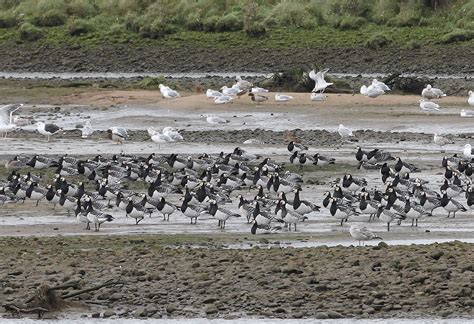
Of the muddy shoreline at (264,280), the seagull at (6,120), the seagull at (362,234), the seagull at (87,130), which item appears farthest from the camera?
the seagull at (87,130)

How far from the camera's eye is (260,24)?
46.7 m

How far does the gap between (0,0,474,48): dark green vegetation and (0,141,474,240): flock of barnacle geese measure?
57.7ft

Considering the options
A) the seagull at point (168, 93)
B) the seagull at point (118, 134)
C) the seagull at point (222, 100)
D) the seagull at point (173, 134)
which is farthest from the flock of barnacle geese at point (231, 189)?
the seagull at point (168, 93)

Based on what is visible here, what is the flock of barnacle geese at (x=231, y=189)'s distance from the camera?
70.7 ft

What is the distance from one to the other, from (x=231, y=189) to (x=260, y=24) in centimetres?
2240

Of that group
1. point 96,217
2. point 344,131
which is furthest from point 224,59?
point 96,217

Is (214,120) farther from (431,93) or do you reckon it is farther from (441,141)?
(441,141)

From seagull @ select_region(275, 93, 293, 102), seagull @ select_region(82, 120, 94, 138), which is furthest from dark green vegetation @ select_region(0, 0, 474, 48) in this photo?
seagull @ select_region(82, 120, 94, 138)

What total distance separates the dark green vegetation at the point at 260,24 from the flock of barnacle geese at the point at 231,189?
17578 mm

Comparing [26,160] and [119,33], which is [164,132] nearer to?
[26,160]

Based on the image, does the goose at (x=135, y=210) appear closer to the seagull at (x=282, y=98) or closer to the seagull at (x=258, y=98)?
the seagull at (x=282, y=98)

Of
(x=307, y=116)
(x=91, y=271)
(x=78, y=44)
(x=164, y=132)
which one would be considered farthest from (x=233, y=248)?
(x=78, y=44)

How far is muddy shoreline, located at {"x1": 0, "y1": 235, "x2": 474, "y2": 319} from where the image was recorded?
1516cm

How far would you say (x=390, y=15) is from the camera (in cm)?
4775
